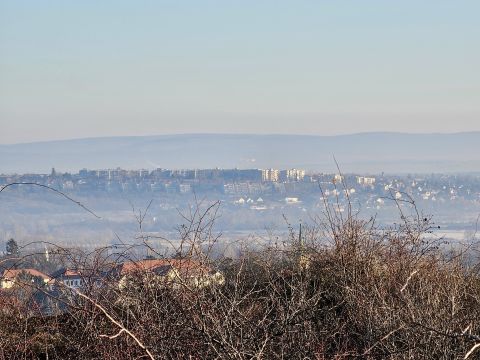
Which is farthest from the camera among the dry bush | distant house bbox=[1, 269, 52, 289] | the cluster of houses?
distant house bbox=[1, 269, 52, 289]

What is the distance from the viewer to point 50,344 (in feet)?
30.1

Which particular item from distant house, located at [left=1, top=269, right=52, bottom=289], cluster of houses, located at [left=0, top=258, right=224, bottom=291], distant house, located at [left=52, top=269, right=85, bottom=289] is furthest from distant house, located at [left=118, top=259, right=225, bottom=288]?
distant house, located at [left=1, top=269, right=52, bottom=289]

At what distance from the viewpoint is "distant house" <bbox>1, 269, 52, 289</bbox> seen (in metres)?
8.55

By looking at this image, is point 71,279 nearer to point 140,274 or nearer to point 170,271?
point 140,274

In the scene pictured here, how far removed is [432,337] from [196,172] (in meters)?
89.9

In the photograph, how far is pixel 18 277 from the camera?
9477 millimetres

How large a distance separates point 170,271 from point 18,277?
1611 millimetres

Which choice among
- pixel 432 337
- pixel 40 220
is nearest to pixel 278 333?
pixel 432 337

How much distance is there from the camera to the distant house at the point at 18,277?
337 inches

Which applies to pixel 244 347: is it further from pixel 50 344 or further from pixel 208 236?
pixel 50 344

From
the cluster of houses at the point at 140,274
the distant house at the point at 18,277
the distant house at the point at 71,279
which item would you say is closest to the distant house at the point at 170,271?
the cluster of houses at the point at 140,274

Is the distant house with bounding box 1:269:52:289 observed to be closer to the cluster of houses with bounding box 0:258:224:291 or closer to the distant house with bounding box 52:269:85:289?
the cluster of houses with bounding box 0:258:224:291

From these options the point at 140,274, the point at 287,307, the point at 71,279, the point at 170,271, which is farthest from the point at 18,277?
the point at 287,307

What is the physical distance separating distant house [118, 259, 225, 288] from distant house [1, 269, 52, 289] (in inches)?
26.6
